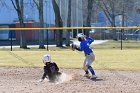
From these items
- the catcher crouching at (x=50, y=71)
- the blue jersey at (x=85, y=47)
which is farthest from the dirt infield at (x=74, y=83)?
the blue jersey at (x=85, y=47)

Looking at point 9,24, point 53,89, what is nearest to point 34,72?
point 53,89

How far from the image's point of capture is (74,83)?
11.1 meters

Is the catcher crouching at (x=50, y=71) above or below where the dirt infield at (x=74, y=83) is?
above

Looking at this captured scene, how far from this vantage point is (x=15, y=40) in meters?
44.4

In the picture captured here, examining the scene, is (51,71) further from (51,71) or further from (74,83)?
(74,83)

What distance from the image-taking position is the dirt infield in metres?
9.83

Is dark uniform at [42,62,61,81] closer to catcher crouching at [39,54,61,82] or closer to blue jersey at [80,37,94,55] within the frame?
catcher crouching at [39,54,61,82]

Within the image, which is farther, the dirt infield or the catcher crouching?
the catcher crouching

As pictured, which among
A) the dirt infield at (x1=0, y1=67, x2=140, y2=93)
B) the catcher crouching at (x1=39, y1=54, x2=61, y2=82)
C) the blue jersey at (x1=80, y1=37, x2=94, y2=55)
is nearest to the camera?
the dirt infield at (x1=0, y1=67, x2=140, y2=93)

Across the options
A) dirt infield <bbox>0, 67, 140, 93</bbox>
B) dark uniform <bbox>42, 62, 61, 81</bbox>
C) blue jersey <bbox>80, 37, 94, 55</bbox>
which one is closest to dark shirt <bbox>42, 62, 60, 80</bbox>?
dark uniform <bbox>42, 62, 61, 81</bbox>

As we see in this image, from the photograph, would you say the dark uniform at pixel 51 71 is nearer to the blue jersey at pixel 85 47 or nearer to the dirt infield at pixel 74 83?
the dirt infield at pixel 74 83

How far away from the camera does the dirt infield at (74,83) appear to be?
32.2 feet

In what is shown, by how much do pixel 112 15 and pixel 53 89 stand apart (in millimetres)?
59655

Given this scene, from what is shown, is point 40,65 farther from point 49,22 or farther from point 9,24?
point 49,22
